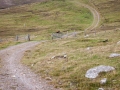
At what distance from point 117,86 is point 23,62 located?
14.0 meters

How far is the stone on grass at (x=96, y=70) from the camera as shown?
67.2ft

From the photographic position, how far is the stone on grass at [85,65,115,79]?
20.5 meters

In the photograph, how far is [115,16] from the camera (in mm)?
125062

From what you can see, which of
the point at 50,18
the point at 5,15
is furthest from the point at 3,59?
the point at 5,15

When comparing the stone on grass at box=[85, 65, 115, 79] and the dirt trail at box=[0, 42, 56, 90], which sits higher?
the stone on grass at box=[85, 65, 115, 79]

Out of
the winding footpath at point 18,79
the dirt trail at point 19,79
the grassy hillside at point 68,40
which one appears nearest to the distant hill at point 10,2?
the grassy hillside at point 68,40

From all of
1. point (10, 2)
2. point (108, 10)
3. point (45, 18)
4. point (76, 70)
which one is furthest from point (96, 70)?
point (10, 2)

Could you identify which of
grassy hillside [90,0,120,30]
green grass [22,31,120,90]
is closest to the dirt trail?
green grass [22,31,120,90]

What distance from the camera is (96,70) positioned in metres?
21.0

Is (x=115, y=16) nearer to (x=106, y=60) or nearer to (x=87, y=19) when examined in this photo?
(x=87, y=19)

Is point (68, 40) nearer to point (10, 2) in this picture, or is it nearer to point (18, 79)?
point (18, 79)

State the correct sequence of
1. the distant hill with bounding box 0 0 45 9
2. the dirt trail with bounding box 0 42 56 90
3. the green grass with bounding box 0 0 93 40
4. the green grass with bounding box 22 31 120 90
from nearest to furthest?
the green grass with bounding box 22 31 120 90, the dirt trail with bounding box 0 42 56 90, the green grass with bounding box 0 0 93 40, the distant hill with bounding box 0 0 45 9

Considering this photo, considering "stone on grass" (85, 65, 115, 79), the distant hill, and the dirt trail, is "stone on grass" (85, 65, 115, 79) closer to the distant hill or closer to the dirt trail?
the dirt trail

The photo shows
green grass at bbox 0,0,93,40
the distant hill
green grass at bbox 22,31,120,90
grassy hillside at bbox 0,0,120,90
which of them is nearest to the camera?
green grass at bbox 22,31,120,90
